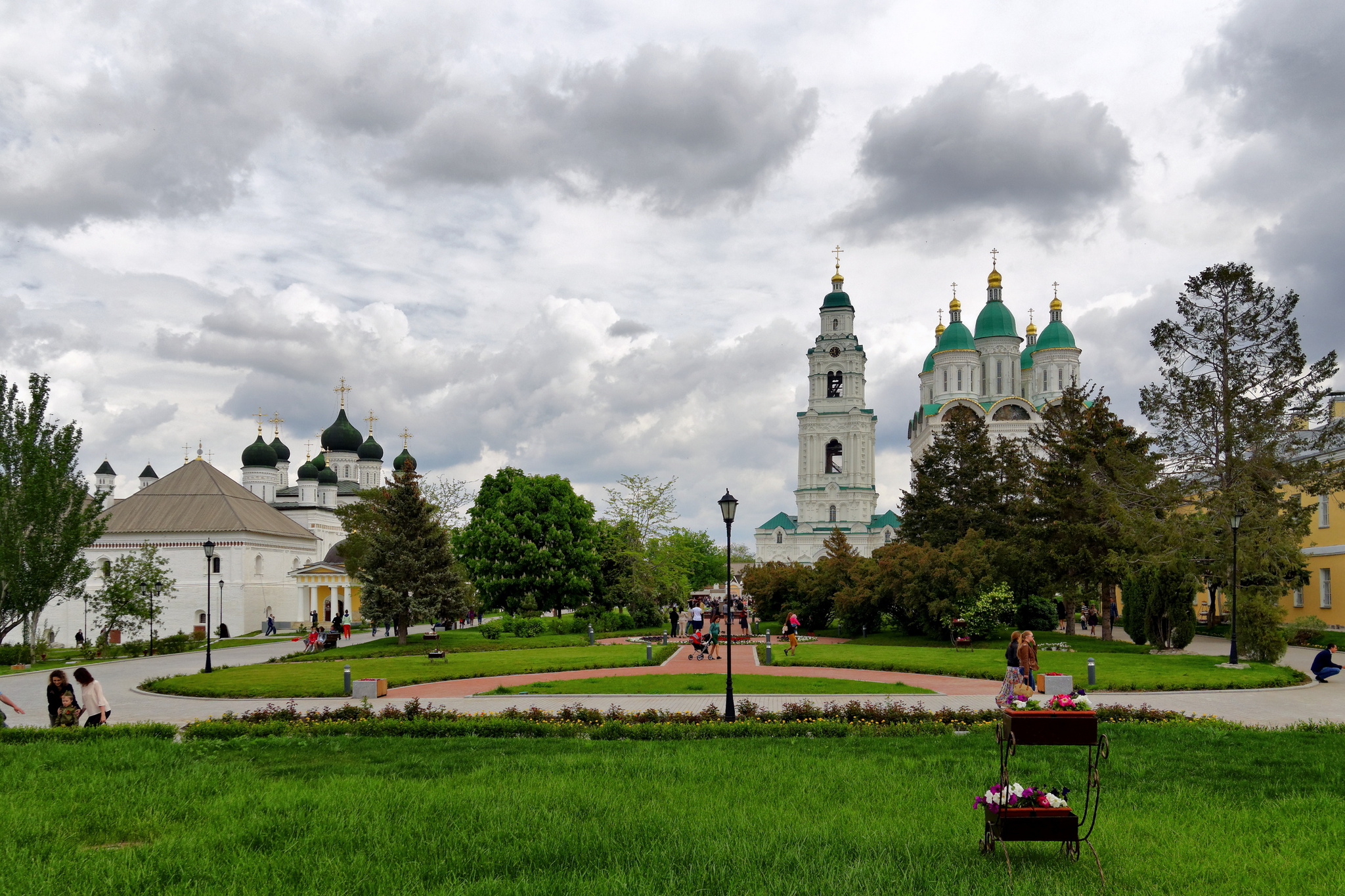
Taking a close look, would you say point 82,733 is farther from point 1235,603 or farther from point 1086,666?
Answer: point 1235,603

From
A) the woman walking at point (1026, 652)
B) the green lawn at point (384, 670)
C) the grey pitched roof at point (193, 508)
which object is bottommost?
the green lawn at point (384, 670)

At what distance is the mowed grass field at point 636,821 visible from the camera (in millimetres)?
5988

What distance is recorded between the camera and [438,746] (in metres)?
11.9

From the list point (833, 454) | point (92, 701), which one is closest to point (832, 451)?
point (833, 454)

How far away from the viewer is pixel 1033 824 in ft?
20.0

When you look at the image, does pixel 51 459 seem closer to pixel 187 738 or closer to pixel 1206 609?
pixel 187 738

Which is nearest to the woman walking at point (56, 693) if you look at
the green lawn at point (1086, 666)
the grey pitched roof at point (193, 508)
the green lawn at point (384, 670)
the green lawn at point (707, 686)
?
the green lawn at point (384, 670)

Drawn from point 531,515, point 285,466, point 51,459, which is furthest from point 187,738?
point 285,466

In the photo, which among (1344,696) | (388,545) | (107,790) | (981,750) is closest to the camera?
(107,790)

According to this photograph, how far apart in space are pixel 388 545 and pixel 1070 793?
3315 centimetres

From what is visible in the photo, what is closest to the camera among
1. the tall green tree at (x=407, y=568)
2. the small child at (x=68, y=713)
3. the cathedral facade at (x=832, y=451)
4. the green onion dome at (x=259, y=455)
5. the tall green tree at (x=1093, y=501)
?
the small child at (x=68, y=713)

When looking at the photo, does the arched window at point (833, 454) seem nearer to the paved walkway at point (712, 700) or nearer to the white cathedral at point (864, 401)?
the white cathedral at point (864, 401)

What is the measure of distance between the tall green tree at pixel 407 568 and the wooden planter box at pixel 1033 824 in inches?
1332

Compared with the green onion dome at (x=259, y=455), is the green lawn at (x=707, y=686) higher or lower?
lower
